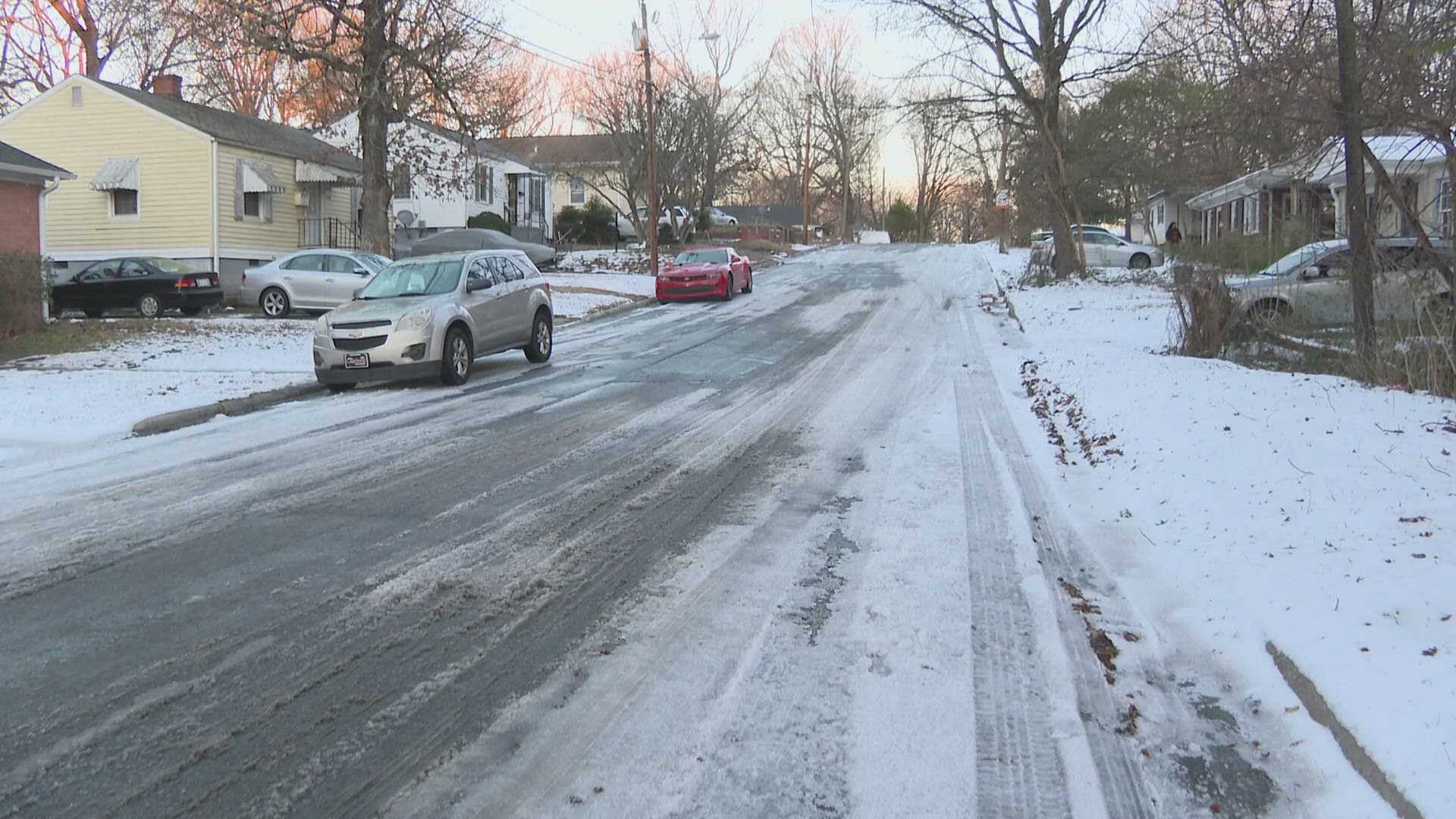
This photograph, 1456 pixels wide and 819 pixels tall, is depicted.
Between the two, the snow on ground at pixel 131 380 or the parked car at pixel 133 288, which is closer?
the snow on ground at pixel 131 380

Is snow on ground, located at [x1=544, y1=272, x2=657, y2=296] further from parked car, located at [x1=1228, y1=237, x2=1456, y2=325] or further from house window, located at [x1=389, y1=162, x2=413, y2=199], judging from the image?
parked car, located at [x1=1228, y1=237, x2=1456, y2=325]

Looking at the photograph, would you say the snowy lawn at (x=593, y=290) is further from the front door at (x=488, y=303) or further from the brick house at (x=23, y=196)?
the brick house at (x=23, y=196)

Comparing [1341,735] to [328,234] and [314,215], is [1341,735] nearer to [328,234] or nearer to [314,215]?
[314,215]

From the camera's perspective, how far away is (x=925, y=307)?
24.8 metres

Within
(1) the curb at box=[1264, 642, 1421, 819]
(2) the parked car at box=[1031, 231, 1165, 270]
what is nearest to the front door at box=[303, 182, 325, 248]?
(2) the parked car at box=[1031, 231, 1165, 270]

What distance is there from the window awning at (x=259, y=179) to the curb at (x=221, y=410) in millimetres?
19940

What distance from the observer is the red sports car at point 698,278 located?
28.5 metres

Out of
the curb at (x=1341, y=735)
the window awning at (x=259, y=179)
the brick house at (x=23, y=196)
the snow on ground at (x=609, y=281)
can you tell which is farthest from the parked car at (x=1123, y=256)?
the curb at (x=1341, y=735)

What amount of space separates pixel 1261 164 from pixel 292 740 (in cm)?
1599

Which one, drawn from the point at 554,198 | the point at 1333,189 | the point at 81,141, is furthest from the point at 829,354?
the point at 554,198

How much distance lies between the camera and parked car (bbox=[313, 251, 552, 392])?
13.4 metres

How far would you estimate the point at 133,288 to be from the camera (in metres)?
23.9

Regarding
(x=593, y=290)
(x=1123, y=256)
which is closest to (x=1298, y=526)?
(x=593, y=290)

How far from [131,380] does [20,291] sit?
521 centimetres
